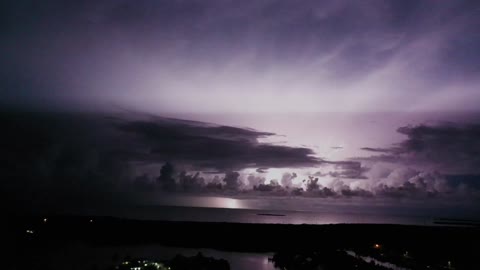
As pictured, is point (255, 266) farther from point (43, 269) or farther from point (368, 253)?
point (43, 269)

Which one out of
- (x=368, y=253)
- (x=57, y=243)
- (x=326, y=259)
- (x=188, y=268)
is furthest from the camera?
(x=57, y=243)

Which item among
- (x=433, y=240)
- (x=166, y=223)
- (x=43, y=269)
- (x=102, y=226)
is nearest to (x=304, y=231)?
(x=433, y=240)

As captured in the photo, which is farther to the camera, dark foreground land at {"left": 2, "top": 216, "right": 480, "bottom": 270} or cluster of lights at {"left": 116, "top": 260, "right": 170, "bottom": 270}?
dark foreground land at {"left": 2, "top": 216, "right": 480, "bottom": 270}

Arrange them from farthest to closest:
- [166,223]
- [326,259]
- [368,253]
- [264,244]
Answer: [166,223]
[264,244]
[368,253]
[326,259]

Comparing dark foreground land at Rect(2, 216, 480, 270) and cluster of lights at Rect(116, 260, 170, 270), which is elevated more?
cluster of lights at Rect(116, 260, 170, 270)

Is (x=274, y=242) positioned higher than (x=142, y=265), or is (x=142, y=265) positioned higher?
(x=142, y=265)

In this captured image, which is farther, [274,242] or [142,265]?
[274,242]

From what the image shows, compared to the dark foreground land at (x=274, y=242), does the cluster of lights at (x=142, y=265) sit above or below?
above

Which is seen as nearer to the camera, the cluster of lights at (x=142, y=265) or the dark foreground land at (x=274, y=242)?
the cluster of lights at (x=142, y=265)
